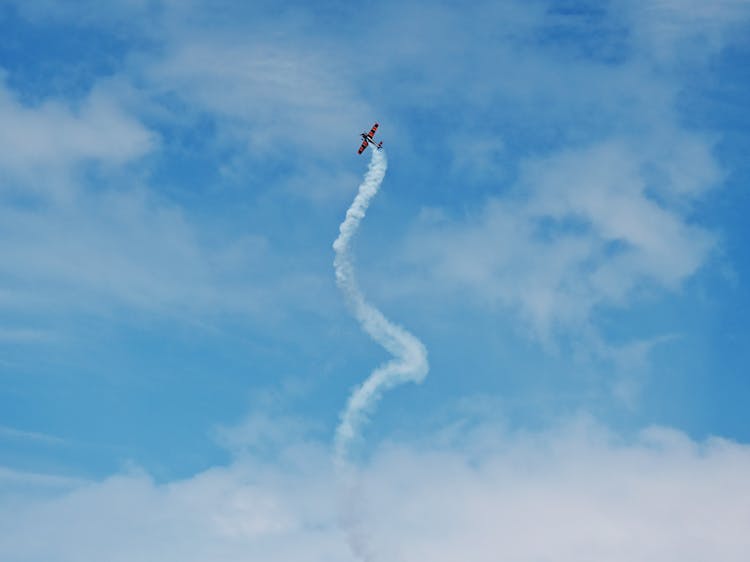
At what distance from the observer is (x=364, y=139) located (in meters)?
199
